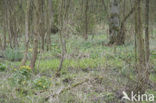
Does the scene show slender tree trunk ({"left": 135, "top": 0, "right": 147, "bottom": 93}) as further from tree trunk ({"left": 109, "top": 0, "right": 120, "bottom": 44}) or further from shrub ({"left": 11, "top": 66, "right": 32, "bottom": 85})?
tree trunk ({"left": 109, "top": 0, "right": 120, "bottom": 44})

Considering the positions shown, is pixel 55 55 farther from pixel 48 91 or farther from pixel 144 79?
pixel 144 79

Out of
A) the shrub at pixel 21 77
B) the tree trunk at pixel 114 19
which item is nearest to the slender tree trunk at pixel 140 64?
the shrub at pixel 21 77

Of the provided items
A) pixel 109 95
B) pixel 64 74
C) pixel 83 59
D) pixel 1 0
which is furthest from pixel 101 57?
pixel 1 0

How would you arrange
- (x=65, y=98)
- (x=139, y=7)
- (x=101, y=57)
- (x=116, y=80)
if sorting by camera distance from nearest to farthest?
(x=65, y=98) < (x=139, y=7) < (x=116, y=80) < (x=101, y=57)

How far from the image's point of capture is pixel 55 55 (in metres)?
8.66

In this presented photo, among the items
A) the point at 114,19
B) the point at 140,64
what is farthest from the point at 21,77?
the point at 114,19

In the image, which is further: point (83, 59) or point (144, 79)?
point (83, 59)

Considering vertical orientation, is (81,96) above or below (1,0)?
below

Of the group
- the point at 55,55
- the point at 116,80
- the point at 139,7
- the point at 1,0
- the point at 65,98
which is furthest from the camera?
the point at 1,0

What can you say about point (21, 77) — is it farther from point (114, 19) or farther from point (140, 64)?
point (114, 19)

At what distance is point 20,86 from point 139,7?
2.43m

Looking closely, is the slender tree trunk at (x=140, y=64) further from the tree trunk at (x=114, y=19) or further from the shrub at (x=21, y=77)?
the tree trunk at (x=114, y=19)

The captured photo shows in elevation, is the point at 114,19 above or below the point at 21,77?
above

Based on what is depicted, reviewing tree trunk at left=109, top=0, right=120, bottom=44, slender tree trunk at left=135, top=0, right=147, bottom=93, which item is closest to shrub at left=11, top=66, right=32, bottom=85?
slender tree trunk at left=135, top=0, right=147, bottom=93
